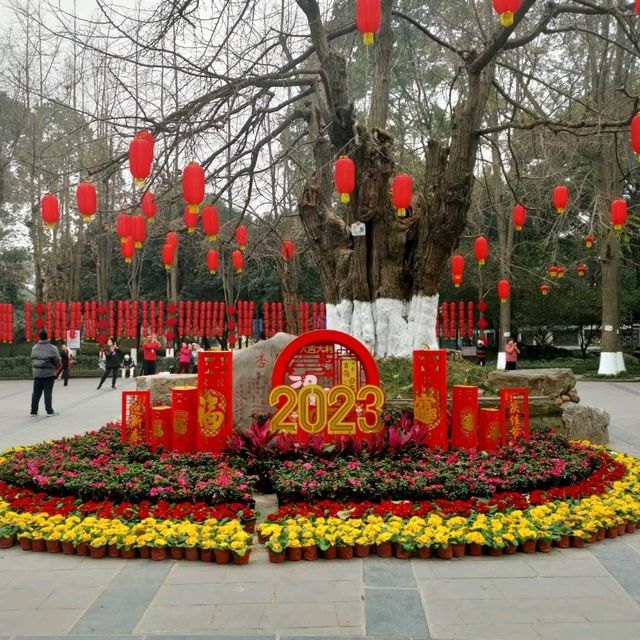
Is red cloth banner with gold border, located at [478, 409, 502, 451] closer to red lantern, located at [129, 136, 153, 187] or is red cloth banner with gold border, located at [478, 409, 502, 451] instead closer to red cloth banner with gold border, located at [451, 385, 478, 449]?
red cloth banner with gold border, located at [451, 385, 478, 449]

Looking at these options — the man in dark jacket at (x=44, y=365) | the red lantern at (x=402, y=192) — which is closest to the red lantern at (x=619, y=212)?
the red lantern at (x=402, y=192)

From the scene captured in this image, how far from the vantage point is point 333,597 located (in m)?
3.42

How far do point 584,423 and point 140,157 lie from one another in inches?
235

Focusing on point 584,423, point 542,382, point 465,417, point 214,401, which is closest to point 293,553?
point 214,401

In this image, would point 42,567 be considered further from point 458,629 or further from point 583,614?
point 583,614

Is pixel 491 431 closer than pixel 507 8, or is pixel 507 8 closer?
pixel 507 8

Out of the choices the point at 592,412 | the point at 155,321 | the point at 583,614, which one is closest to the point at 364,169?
the point at 592,412

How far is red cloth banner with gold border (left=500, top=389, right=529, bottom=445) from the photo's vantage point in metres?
6.52

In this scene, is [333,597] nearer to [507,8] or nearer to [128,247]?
[507,8]

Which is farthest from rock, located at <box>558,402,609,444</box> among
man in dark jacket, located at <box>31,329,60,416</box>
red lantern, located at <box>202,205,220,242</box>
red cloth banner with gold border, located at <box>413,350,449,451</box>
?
man in dark jacket, located at <box>31,329,60,416</box>

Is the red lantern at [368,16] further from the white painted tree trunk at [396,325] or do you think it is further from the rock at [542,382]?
the rock at [542,382]

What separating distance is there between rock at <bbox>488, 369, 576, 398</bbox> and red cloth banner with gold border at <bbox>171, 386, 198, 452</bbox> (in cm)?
377

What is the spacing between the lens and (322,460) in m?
5.77

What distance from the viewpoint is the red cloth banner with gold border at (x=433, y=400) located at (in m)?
6.31
